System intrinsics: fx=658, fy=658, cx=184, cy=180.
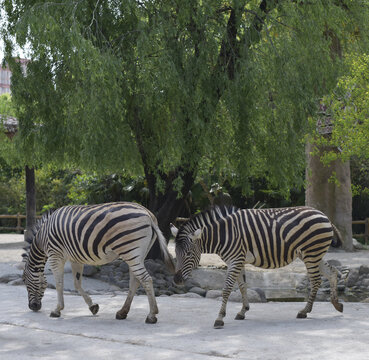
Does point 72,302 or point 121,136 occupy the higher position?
point 121,136

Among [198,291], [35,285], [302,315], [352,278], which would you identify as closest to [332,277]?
[302,315]

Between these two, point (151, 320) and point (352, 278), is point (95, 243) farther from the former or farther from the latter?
point (352, 278)

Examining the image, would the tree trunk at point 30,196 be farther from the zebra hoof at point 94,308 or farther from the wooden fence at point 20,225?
the zebra hoof at point 94,308

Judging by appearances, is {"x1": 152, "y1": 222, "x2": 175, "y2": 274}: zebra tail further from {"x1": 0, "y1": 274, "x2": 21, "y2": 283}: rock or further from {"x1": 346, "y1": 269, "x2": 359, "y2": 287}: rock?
{"x1": 346, "y1": 269, "x2": 359, "y2": 287}: rock

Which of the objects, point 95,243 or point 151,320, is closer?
point 151,320

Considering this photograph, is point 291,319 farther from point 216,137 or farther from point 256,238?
point 216,137

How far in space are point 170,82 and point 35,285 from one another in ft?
15.0

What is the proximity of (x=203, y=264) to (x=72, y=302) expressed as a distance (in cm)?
677

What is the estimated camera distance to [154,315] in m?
7.62

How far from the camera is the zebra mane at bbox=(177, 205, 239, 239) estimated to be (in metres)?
7.91

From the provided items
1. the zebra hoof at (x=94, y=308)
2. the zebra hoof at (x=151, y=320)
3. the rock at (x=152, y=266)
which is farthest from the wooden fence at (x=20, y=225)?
the zebra hoof at (x=151, y=320)

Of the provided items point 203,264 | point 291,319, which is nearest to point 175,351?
point 291,319

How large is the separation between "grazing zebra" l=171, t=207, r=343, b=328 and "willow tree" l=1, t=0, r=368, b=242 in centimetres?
378

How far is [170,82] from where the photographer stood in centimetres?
1146
